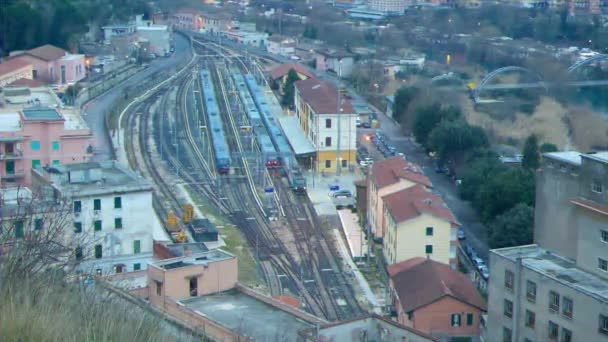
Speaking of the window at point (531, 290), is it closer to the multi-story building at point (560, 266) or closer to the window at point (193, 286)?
the multi-story building at point (560, 266)

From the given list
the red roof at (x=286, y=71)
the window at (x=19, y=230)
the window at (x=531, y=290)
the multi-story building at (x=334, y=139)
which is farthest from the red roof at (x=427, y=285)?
the red roof at (x=286, y=71)

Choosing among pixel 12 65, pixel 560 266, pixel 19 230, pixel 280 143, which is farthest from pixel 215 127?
pixel 19 230

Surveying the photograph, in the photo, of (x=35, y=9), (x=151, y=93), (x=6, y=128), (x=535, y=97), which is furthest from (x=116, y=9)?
(x=6, y=128)

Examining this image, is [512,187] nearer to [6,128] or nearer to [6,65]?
[6,128]

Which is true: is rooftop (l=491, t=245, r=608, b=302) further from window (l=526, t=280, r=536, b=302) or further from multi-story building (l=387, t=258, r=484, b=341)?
multi-story building (l=387, t=258, r=484, b=341)

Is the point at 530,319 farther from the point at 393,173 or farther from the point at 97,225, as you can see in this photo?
the point at 393,173
